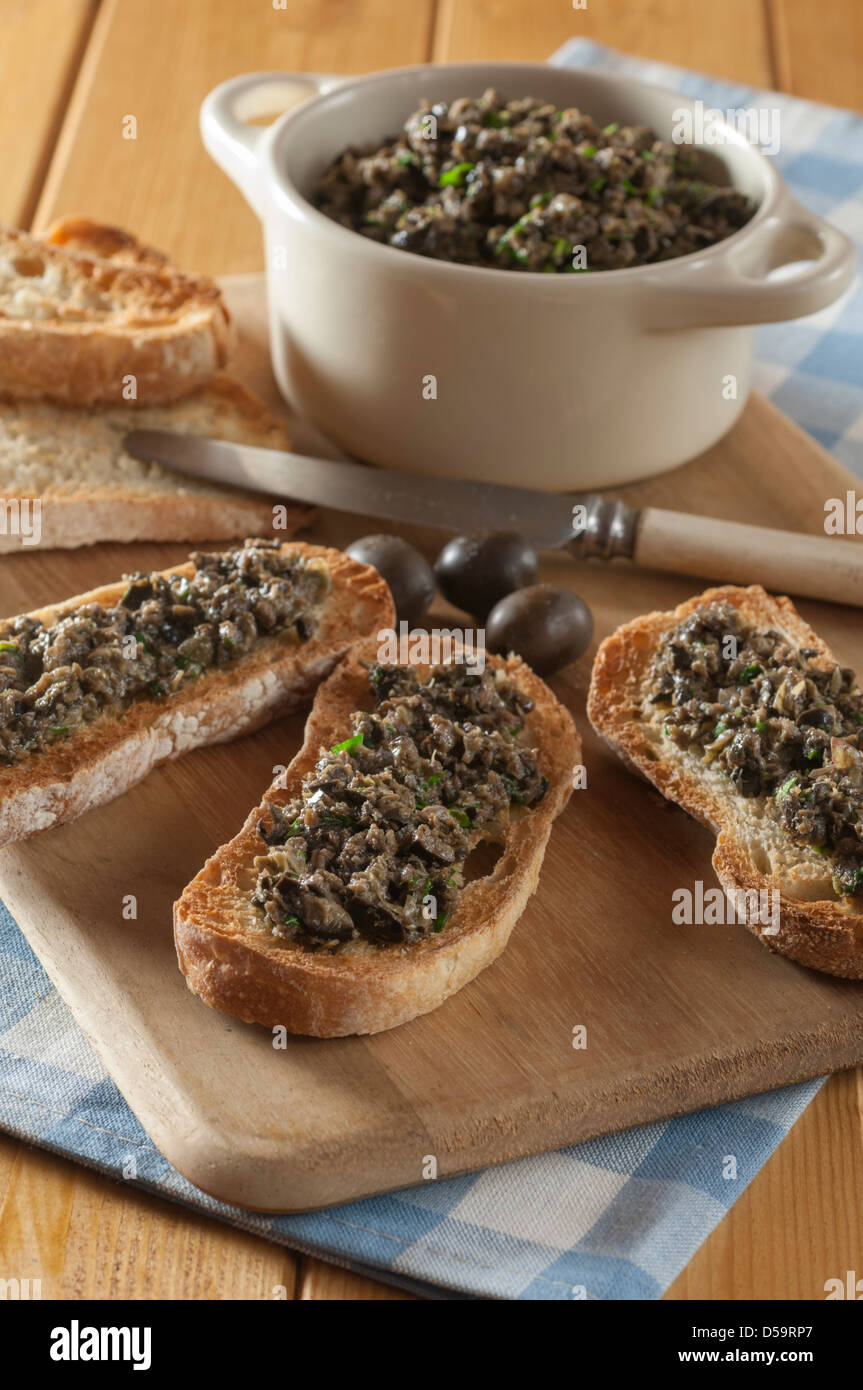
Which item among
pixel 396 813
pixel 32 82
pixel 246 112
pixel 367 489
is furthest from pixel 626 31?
pixel 396 813

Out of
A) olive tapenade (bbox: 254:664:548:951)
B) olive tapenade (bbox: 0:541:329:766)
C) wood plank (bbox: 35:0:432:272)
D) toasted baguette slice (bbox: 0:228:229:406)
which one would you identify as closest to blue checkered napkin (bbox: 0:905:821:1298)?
olive tapenade (bbox: 254:664:548:951)

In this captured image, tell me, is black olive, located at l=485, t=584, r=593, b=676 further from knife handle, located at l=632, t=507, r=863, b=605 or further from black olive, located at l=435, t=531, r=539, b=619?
knife handle, located at l=632, t=507, r=863, b=605

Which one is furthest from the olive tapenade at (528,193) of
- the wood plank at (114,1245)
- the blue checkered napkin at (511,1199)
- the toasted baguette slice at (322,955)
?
the wood plank at (114,1245)

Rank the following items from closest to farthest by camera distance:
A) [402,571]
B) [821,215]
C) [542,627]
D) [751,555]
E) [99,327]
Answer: [542,627], [402,571], [751,555], [99,327], [821,215]

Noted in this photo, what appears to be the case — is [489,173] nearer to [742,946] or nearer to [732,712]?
[732,712]

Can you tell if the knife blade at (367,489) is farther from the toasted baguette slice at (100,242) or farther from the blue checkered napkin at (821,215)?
the blue checkered napkin at (821,215)

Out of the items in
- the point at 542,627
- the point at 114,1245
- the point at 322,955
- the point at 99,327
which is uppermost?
the point at 99,327

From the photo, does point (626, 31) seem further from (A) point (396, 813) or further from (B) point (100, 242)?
(A) point (396, 813)
